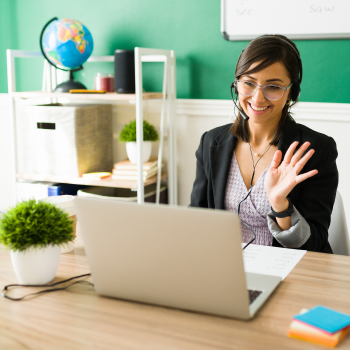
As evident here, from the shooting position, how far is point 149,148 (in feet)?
8.28

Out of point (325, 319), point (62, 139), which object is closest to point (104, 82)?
point (62, 139)

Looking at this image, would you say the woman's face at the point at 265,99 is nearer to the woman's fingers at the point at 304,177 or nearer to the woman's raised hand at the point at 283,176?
the woman's raised hand at the point at 283,176

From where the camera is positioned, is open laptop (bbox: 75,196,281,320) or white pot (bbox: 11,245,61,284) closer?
open laptop (bbox: 75,196,281,320)

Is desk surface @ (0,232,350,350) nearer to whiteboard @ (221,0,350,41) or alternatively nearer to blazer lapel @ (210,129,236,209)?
blazer lapel @ (210,129,236,209)

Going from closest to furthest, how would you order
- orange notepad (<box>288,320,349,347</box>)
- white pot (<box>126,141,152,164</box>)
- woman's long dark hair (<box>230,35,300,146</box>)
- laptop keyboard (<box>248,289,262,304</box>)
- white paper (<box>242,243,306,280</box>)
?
1. orange notepad (<box>288,320,349,347</box>)
2. laptop keyboard (<box>248,289,262,304</box>)
3. white paper (<box>242,243,306,280</box>)
4. woman's long dark hair (<box>230,35,300,146</box>)
5. white pot (<box>126,141,152,164</box>)

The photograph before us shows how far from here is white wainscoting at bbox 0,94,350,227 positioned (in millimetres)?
2307

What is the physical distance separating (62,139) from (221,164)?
1.19m

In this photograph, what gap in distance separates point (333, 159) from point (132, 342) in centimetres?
95

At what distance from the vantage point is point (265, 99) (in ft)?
4.69

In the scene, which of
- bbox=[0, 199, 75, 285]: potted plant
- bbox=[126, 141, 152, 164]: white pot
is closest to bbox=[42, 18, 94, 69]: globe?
bbox=[126, 141, 152, 164]: white pot

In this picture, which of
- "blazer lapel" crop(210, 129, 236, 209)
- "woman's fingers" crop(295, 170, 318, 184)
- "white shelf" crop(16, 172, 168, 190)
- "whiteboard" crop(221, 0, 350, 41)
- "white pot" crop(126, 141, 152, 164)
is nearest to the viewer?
"woman's fingers" crop(295, 170, 318, 184)

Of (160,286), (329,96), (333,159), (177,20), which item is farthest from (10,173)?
(160,286)

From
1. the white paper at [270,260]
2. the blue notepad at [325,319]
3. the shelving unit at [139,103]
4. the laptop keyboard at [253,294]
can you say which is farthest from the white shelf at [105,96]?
the blue notepad at [325,319]

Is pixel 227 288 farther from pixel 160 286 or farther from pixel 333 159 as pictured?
pixel 333 159
